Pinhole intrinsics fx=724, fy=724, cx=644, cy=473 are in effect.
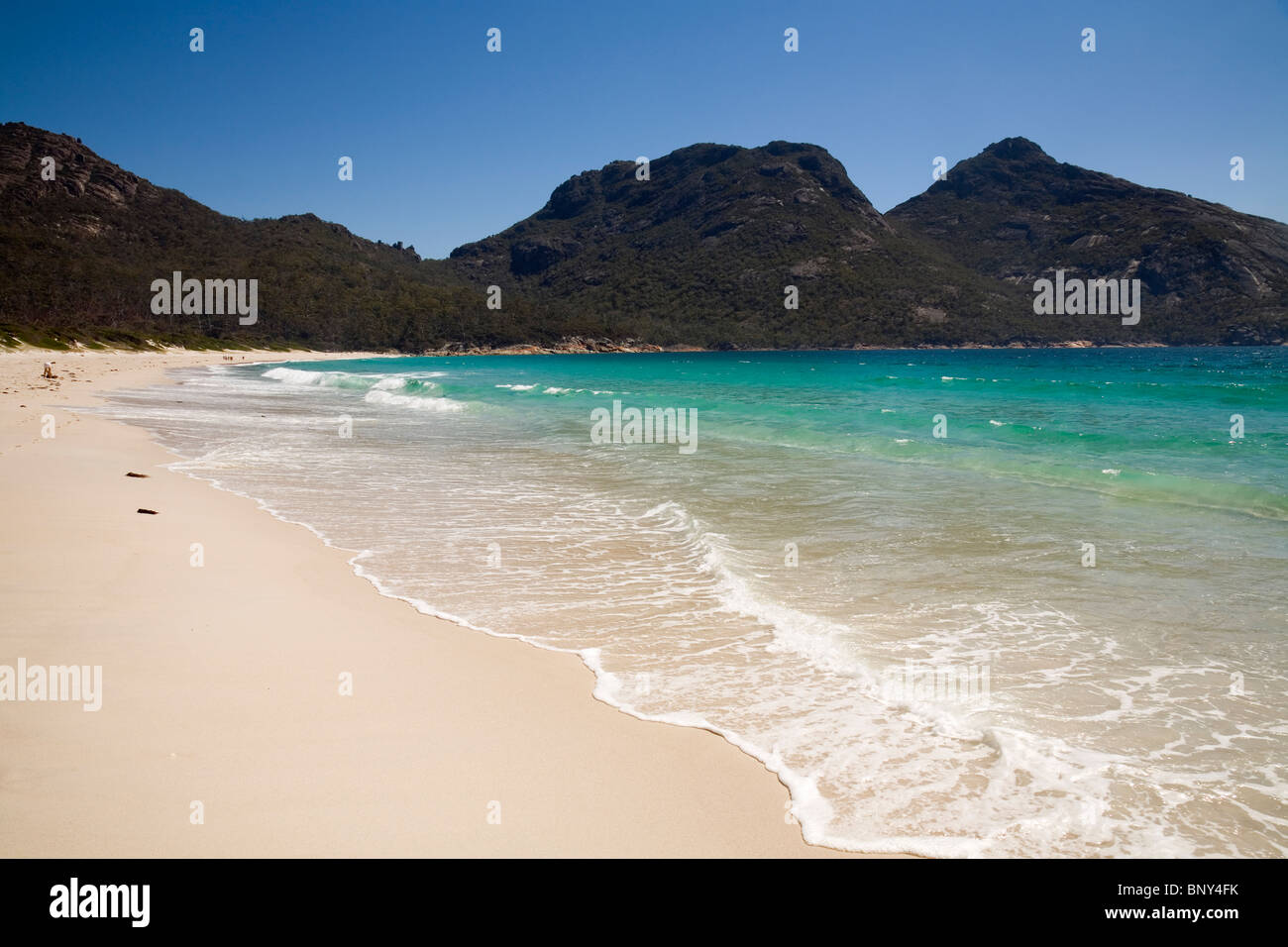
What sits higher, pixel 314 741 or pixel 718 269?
pixel 718 269

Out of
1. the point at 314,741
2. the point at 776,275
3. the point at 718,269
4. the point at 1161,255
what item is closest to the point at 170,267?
the point at 718,269

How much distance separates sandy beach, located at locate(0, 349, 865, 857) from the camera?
9.25 ft

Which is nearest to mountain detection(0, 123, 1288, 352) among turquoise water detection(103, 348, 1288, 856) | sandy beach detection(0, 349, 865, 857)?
turquoise water detection(103, 348, 1288, 856)

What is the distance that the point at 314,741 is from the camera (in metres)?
3.53

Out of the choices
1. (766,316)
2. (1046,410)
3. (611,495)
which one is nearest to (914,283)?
(766,316)

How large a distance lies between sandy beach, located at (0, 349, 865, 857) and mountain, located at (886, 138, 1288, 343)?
160803mm

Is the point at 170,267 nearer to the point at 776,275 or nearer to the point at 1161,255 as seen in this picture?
the point at 776,275

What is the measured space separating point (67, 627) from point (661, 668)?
3911 mm

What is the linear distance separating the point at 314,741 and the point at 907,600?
4490 mm

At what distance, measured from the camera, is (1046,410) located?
26.2 metres

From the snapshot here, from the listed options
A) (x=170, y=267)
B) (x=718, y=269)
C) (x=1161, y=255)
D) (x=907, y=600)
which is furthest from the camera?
(x=718, y=269)
